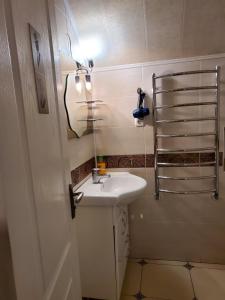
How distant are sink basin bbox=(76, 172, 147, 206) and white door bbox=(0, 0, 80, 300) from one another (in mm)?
608

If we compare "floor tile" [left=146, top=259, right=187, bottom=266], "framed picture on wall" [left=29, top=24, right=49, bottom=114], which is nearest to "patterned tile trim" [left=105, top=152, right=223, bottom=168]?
"floor tile" [left=146, top=259, right=187, bottom=266]

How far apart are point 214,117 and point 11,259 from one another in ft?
5.97

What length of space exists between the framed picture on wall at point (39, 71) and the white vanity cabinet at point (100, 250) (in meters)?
0.99

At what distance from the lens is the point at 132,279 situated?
1964mm

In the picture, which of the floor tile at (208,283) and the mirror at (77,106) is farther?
the floor tile at (208,283)

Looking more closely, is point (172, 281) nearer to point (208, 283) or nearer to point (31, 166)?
point (208, 283)

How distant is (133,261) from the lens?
7.24 ft

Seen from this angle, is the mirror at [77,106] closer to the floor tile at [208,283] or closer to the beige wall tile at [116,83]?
the beige wall tile at [116,83]

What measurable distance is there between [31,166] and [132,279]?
5.90 feet

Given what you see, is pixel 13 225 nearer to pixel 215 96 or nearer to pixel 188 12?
pixel 188 12

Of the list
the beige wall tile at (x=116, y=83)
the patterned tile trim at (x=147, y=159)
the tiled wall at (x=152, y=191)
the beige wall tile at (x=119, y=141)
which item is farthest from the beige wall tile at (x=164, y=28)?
the patterned tile trim at (x=147, y=159)

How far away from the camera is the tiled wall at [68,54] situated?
1.43 meters

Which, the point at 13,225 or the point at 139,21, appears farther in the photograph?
the point at 139,21

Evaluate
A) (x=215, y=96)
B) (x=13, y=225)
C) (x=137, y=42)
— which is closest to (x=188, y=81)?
(x=215, y=96)
